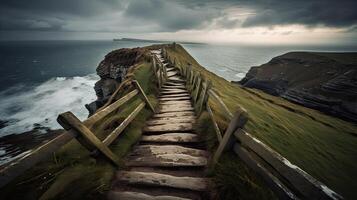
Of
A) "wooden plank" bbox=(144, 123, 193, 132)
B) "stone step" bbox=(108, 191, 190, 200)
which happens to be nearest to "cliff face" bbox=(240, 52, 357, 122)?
"wooden plank" bbox=(144, 123, 193, 132)

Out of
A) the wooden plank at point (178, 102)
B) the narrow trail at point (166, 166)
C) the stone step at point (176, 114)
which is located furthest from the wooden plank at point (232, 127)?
the wooden plank at point (178, 102)

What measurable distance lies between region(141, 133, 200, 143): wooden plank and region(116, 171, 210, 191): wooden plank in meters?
1.47

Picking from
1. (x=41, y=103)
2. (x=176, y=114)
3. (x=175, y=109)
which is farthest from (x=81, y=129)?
(x=41, y=103)

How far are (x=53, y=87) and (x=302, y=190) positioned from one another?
243 ft

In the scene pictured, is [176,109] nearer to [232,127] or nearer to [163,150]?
[163,150]

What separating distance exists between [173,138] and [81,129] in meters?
2.67

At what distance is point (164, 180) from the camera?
3547 millimetres

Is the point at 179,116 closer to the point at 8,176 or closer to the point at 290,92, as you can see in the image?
the point at 8,176

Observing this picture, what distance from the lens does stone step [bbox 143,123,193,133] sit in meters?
5.70

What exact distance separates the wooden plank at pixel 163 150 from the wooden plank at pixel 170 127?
96 centimetres

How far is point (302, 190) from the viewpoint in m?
1.93

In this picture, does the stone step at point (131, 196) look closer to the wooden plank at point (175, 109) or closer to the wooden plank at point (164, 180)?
the wooden plank at point (164, 180)

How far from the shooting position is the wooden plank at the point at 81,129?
3.01 metres

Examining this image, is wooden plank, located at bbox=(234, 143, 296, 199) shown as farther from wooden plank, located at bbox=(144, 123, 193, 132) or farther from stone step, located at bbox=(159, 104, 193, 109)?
stone step, located at bbox=(159, 104, 193, 109)
